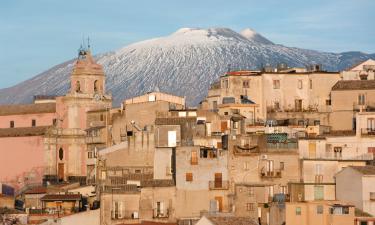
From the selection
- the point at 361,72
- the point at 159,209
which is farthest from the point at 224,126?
the point at 361,72

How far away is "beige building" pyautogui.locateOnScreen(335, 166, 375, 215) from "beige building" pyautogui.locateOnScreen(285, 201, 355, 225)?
180 cm

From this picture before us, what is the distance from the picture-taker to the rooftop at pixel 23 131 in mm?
100812

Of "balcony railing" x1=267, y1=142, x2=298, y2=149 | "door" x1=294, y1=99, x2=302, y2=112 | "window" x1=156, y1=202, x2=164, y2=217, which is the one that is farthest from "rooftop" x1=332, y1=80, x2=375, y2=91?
"window" x1=156, y1=202, x2=164, y2=217

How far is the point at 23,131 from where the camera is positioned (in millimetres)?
101875

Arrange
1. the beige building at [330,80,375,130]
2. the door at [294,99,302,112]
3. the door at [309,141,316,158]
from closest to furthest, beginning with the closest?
1. the door at [309,141,316,158]
2. the beige building at [330,80,375,130]
3. the door at [294,99,302,112]

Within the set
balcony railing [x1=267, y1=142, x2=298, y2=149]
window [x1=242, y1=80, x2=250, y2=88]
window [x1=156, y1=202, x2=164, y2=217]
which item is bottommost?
window [x1=156, y1=202, x2=164, y2=217]

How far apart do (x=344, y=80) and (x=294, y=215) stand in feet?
88.0

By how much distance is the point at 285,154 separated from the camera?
248ft

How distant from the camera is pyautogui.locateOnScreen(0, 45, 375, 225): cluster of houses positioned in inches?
2847

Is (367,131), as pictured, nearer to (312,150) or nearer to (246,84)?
(312,150)

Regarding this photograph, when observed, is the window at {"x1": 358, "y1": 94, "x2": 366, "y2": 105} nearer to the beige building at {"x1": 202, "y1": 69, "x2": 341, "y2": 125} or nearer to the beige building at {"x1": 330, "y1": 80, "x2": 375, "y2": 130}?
the beige building at {"x1": 330, "y1": 80, "x2": 375, "y2": 130}

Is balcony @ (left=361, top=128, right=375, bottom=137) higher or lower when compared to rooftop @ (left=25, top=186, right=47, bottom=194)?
higher

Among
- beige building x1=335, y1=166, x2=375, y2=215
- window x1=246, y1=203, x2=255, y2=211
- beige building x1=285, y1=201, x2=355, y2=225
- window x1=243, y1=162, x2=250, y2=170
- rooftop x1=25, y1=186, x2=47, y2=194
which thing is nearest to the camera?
beige building x1=285, y1=201, x2=355, y2=225

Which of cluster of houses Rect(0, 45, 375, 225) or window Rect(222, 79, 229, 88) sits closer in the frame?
cluster of houses Rect(0, 45, 375, 225)
